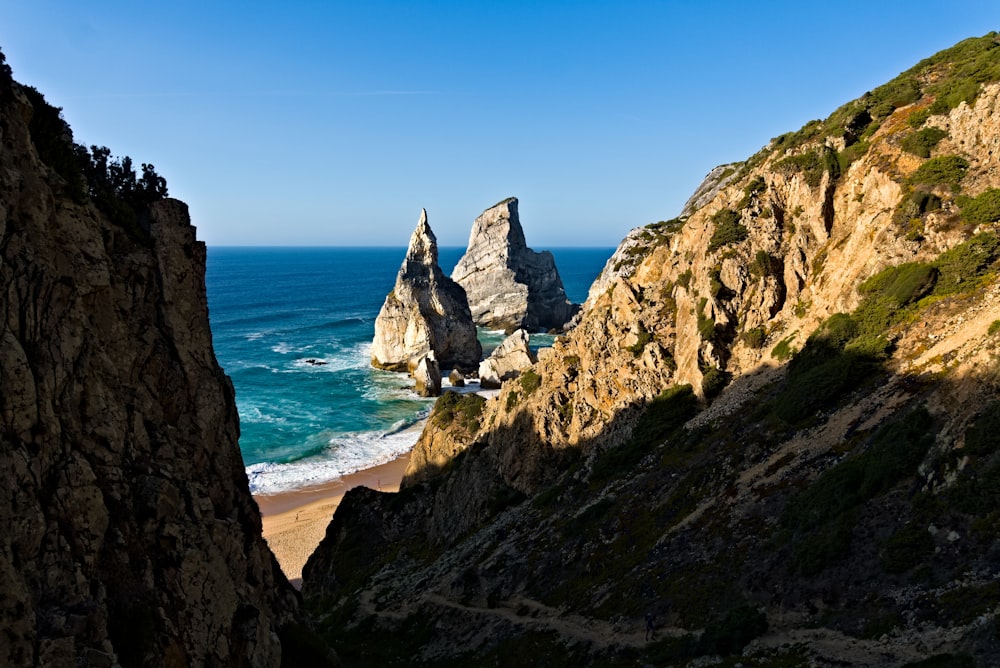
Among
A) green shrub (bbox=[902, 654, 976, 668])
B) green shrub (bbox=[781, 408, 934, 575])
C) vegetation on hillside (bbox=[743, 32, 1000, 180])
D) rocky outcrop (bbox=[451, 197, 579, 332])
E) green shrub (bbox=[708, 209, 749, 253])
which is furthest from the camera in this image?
rocky outcrop (bbox=[451, 197, 579, 332])

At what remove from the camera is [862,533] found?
16.9 metres

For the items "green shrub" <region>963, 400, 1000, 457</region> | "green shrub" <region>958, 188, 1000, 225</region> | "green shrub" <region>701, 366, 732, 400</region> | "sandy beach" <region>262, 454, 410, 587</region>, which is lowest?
"sandy beach" <region>262, 454, 410, 587</region>

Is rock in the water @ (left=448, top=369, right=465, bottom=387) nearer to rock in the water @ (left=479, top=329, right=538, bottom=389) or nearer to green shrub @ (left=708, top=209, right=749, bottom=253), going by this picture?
rock in the water @ (left=479, top=329, right=538, bottom=389)

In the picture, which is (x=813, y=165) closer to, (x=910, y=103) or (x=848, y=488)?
(x=910, y=103)

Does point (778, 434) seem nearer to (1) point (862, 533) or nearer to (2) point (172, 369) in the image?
(1) point (862, 533)

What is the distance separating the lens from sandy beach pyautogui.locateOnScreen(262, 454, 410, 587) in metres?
48.1

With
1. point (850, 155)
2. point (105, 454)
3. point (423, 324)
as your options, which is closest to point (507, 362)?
point (423, 324)

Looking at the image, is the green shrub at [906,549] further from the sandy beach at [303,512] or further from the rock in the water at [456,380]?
the rock in the water at [456,380]

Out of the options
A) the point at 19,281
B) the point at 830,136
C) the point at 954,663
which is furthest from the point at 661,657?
the point at 830,136

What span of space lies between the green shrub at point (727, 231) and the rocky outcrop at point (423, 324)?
70.5 m

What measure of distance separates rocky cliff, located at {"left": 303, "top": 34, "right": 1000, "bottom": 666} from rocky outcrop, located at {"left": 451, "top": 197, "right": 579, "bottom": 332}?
94.9 metres

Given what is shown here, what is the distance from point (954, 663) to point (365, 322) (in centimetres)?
14335

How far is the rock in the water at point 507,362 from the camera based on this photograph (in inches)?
3514

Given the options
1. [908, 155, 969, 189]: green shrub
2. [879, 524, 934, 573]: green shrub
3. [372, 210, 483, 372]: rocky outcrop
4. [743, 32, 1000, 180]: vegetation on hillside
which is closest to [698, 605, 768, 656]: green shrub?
[879, 524, 934, 573]: green shrub
